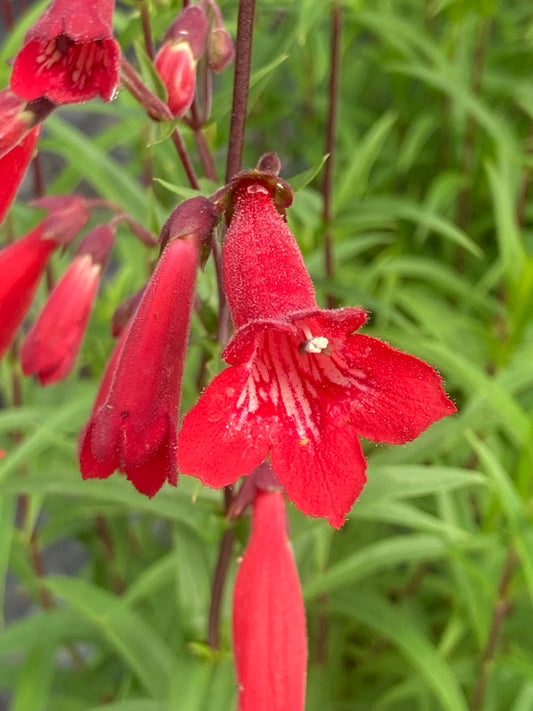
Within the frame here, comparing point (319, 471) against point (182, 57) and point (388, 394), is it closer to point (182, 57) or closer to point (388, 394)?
point (388, 394)

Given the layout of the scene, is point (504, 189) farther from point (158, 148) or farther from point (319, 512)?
point (319, 512)

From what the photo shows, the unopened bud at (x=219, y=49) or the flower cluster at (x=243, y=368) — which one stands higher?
the unopened bud at (x=219, y=49)

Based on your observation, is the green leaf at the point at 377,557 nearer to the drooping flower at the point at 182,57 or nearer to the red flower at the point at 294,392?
the red flower at the point at 294,392

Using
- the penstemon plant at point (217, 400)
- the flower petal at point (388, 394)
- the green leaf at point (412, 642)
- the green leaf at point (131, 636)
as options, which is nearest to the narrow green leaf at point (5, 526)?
the penstemon plant at point (217, 400)

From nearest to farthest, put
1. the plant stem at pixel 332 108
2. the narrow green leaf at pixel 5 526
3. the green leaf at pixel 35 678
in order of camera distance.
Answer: the narrow green leaf at pixel 5 526, the plant stem at pixel 332 108, the green leaf at pixel 35 678

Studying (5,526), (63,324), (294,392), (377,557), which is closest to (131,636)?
(5,526)

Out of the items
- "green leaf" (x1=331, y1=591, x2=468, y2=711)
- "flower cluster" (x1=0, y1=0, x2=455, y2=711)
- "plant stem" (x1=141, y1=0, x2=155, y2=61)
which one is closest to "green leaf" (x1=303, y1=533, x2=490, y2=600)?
"green leaf" (x1=331, y1=591, x2=468, y2=711)

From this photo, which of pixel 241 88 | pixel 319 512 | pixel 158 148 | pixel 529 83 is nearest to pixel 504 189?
pixel 529 83
